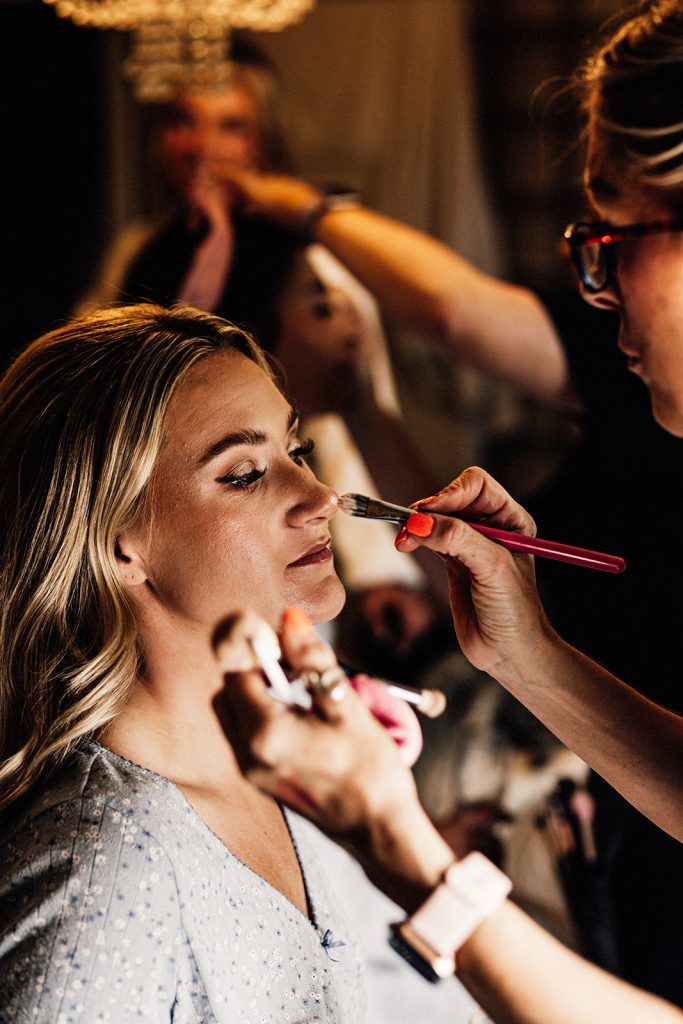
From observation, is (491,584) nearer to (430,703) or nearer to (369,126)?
(430,703)

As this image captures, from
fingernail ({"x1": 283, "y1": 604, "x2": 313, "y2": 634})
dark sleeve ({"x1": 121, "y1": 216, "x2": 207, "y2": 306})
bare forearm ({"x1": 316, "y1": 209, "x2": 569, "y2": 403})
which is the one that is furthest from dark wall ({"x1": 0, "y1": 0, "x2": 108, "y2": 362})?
fingernail ({"x1": 283, "y1": 604, "x2": 313, "y2": 634})

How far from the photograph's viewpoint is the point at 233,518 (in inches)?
42.4

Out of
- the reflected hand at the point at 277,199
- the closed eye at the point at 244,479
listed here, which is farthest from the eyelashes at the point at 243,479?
the reflected hand at the point at 277,199

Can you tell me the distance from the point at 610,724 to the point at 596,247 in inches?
21.2

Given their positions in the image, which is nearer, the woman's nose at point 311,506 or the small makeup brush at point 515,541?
the small makeup brush at point 515,541

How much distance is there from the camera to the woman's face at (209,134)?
7.82 ft

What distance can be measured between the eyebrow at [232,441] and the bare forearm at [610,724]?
38 cm

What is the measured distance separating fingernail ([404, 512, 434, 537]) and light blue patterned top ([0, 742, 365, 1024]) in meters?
0.40

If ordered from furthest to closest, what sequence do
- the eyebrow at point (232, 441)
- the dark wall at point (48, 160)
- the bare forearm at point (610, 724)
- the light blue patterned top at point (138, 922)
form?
the dark wall at point (48, 160), the eyebrow at point (232, 441), the bare forearm at point (610, 724), the light blue patterned top at point (138, 922)

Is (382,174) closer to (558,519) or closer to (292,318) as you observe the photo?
(292,318)

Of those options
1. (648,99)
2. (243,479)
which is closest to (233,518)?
(243,479)

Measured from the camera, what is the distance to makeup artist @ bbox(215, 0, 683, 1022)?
3.25ft

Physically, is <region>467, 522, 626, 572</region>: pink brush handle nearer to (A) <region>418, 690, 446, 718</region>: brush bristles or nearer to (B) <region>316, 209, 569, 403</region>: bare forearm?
(A) <region>418, 690, 446, 718</region>: brush bristles

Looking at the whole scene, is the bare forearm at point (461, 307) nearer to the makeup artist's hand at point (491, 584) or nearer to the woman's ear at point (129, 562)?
the makeup artist's hand at point (491, 584)
